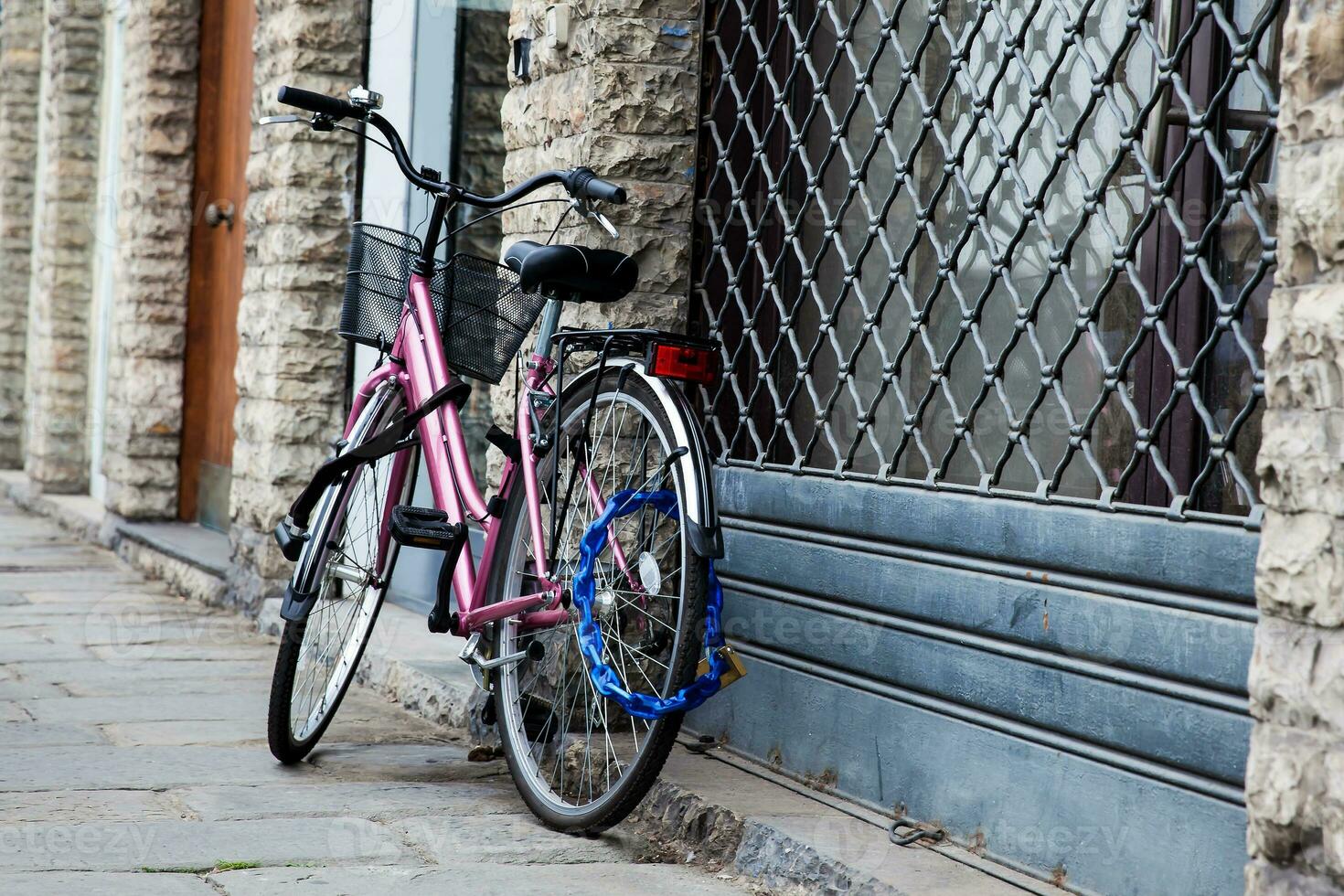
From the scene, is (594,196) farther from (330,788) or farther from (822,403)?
(330,788)

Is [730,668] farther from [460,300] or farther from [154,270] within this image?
[154,270]

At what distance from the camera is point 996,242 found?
313cm

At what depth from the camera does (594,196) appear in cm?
323

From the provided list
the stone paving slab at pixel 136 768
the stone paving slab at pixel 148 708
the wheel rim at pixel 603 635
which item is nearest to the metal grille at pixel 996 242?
the wheel rim at pixel 603 635

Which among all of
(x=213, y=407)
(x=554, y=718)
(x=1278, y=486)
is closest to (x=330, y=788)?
(x=554, y=718)

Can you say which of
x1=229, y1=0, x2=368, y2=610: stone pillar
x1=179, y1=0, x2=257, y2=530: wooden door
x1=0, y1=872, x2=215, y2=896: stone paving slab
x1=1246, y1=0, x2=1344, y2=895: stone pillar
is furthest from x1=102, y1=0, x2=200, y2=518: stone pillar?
x1=1246, y1=0, x2=1344, y2=895: stone pillar

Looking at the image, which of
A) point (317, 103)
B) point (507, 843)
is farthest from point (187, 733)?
point (317, 103)

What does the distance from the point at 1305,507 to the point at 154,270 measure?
7418mm

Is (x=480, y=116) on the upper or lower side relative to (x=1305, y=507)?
upper

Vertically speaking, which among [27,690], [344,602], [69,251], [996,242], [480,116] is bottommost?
[27,690]

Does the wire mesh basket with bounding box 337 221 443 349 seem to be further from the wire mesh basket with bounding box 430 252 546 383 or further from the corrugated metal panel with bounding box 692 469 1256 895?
the corrugated metal panel with bounding box 692 469 1256 895

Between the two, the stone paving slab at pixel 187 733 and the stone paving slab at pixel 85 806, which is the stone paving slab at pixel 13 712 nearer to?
the stone paving slab at pixel 187 733

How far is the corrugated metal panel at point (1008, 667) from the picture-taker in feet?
8.27

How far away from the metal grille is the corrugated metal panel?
0.09 metres
